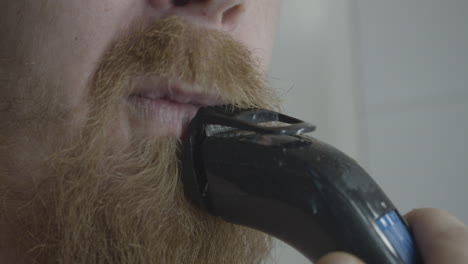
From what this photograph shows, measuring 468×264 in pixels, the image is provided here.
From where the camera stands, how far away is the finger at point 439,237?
0.33 metres

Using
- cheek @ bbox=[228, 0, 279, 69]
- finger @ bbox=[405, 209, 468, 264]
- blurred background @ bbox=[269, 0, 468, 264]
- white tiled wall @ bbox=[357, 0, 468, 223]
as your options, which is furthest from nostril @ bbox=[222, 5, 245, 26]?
white tiled wall @ bbox=[357, 0, 468, 223]

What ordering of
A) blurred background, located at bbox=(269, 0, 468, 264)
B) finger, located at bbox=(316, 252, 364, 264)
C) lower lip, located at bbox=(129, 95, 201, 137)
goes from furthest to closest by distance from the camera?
blurred background, located at bbox=(269, 0, 468, 264), lower lip, located at bbox=(129, 95, 201, 137), finger, located at bbox=(316, 252, 364, 264)

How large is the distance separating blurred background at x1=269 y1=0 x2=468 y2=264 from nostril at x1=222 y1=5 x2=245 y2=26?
0.60 m

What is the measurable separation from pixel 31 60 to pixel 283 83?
0.68 m

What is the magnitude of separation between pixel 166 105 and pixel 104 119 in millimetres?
54

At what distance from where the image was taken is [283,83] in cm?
101

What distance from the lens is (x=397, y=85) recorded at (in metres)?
1.12

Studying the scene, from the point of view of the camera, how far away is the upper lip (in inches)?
15.4

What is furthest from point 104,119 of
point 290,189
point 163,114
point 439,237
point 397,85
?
point 397,85

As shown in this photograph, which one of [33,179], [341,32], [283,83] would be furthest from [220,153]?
[341,32]

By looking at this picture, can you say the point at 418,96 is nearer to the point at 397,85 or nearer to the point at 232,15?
the point at 397,85

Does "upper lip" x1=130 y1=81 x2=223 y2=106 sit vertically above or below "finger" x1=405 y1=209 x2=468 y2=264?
above

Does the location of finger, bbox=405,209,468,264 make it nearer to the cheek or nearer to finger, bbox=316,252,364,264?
finger, bbox=316,252,364,264

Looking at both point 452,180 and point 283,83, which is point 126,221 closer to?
point 283,83
